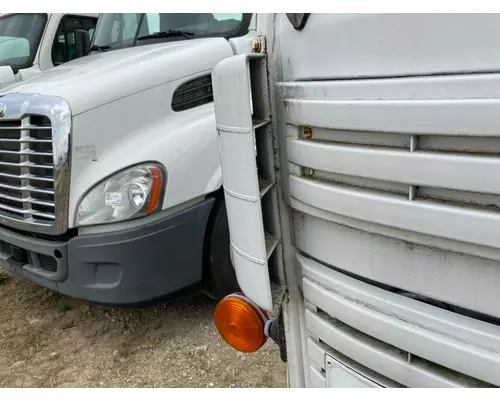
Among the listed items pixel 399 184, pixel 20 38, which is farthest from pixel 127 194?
pixel 20 38

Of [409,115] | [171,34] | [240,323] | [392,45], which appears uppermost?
[171,34]

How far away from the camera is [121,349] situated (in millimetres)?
3111

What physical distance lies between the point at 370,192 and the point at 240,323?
0.67m

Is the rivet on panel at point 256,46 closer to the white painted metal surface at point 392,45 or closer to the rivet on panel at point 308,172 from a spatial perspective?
the white painted metal surface at point 392,45

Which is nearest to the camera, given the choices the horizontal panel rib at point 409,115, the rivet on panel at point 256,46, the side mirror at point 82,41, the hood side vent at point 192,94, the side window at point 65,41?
the horizontal panel rib at point 409,115

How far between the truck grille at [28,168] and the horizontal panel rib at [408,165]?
194 centimetres

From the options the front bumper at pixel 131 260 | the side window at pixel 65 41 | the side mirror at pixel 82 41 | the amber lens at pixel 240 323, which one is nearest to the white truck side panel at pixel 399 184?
the amber lens at pixel 240 323

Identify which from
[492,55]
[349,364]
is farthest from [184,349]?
[492,55]

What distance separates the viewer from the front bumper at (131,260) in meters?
2.69

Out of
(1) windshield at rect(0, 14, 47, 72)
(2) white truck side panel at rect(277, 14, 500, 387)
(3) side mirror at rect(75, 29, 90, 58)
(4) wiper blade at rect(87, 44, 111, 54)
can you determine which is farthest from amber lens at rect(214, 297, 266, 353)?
(1) windshield at rect(0, 14, 47, 72)

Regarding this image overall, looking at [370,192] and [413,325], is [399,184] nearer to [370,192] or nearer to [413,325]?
[370,192]

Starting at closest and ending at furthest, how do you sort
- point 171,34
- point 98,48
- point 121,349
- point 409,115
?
point 409,115, point 121,349, point 171,34, point 98,48
